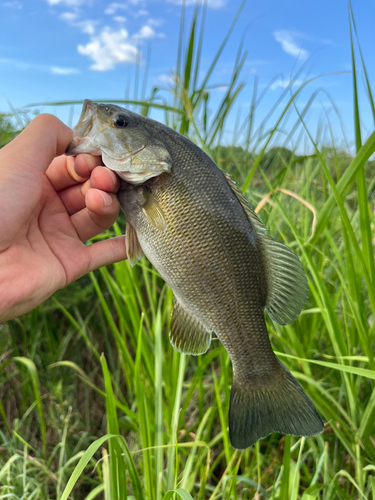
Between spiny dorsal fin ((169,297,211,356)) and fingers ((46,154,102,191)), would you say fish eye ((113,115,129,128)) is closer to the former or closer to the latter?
fingers ((46,154,102,191))

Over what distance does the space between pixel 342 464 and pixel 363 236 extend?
1.13m

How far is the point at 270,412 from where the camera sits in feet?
3.72

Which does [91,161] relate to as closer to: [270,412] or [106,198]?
[106,198]

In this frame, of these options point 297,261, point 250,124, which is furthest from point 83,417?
point 250,124

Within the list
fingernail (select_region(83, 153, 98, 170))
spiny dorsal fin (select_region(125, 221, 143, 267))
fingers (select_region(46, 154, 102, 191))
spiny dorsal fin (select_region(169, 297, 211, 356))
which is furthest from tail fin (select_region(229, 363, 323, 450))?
fingers (select_region(46, 154, 102, 191))

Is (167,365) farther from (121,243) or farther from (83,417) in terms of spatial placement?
(83,417)

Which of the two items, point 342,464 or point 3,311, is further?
point 342,464

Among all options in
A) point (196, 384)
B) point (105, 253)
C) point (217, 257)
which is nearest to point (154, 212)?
point (217, 257)

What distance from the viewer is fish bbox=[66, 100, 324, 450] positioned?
1106mm

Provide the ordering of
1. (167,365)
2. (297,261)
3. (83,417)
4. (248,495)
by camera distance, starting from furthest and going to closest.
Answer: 1. (83,417)
2. (167,365)
3. (248,495)
4. (297,261)

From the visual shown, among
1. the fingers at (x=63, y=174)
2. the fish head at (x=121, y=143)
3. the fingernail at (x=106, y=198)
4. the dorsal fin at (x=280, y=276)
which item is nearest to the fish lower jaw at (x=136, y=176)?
the fish head at (x=121, y=143)

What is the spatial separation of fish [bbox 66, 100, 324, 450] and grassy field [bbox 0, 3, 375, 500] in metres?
0.17

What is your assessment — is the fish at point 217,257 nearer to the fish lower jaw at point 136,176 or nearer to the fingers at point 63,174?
the fish lower jaw at point 136,176

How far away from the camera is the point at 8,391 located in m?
2.67
